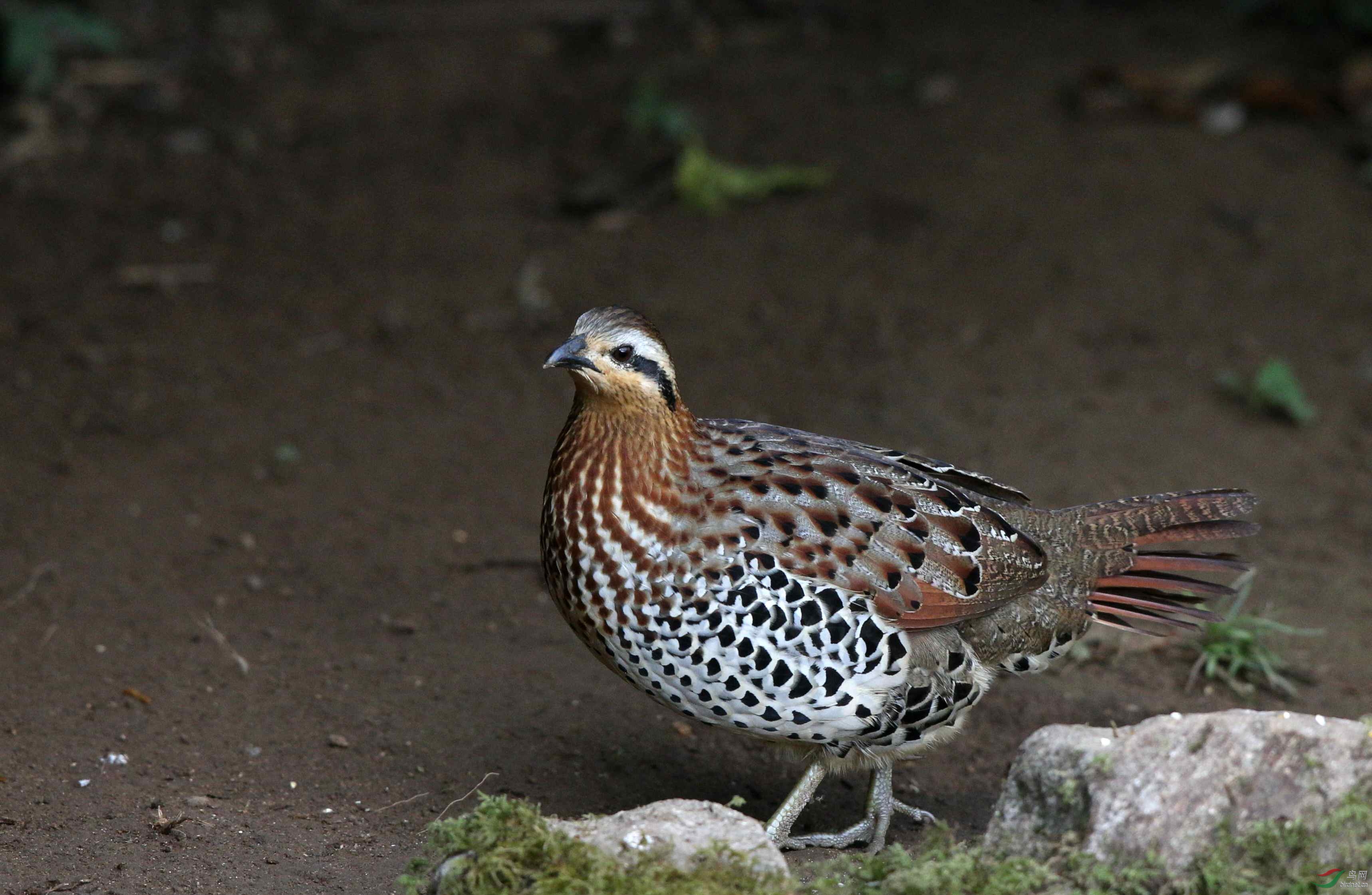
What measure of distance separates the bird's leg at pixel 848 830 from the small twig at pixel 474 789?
862mm

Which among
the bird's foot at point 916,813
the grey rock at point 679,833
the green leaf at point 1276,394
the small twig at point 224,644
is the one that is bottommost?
the small twig at point 224,644

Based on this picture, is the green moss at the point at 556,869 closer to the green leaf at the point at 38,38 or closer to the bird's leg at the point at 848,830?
the bird's leg at the point at 848,830

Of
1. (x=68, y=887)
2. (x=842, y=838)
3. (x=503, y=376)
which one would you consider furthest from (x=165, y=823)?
(x=503, y=376)

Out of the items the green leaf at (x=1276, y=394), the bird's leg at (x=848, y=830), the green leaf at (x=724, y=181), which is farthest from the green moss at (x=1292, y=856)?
the green leaf at (x=724, y=181)

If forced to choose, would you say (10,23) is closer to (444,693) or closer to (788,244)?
(788,244)

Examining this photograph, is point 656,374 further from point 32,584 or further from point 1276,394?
point 1276,394

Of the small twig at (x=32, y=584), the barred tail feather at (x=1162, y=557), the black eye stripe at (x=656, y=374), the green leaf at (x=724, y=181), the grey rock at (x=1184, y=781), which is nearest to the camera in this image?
the grey rock at (x=1184, y=781)

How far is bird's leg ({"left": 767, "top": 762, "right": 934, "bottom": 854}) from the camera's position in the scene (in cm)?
443

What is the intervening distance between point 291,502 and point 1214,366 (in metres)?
4.80

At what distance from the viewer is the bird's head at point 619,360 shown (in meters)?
4.14

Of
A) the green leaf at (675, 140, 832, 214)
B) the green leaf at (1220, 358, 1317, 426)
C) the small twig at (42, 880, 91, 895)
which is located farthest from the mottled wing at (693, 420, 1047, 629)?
the green leaf at (675, 140, 832, 214)

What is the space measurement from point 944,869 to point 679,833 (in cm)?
61

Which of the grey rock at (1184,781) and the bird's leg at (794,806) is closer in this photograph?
the grey rock at (1184,781)

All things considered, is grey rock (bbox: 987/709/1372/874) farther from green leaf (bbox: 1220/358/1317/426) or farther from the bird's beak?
→ green leaf (bbox: 1220/358/1317/426)
